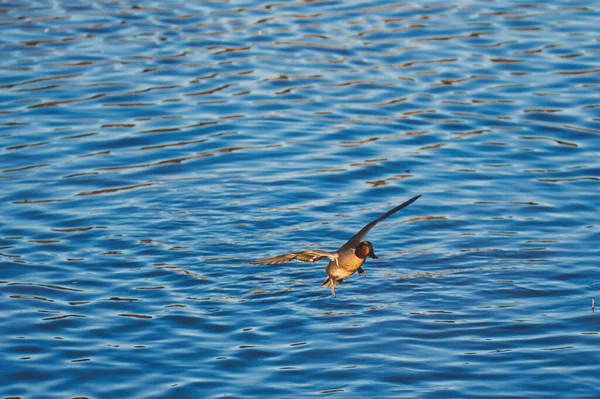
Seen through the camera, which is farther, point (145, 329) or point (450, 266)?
point (450, 266)

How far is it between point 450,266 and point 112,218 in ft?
12.8

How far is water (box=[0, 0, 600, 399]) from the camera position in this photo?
8.60 m

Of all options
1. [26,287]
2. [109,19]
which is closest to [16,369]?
[26,287]

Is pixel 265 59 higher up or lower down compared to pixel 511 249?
higher up

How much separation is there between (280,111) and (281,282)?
5117mm

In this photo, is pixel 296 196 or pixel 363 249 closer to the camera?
pixel 363 249

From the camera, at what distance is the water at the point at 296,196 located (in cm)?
860

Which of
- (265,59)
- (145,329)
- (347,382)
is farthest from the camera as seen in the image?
(265,59)

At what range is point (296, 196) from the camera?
40.2 feet

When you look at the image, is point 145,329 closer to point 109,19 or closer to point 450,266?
point 450,266

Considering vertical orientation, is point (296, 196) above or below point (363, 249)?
below

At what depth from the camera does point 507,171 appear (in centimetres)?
1270

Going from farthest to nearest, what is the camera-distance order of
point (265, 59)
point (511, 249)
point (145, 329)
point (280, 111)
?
point (265, 59) → point (280, 111) → point (511, 249) → point (145, 329)

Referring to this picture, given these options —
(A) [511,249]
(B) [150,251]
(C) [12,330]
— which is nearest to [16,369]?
(C) [12,330]
